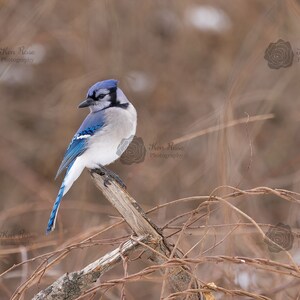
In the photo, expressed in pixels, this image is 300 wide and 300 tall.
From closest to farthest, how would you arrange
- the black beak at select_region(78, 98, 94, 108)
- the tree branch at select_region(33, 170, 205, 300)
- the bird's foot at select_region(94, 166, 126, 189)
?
the tree branch at select_region(33, 170, 205, 300) < the bird's foot at select_region(94, 166, 126, 189) < the black beak at select_region(78, 98, 94, 108)

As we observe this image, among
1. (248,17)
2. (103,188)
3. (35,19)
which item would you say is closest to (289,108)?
(248,17)

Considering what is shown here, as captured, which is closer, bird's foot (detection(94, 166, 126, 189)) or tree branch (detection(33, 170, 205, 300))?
tree branch (detection(33, 170, 205, 300))

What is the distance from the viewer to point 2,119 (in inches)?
186

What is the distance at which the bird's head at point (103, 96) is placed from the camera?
2.17 m

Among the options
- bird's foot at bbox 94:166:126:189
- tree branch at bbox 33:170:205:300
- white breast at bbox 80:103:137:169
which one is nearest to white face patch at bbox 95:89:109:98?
white breast at bbox 80:103:137:169

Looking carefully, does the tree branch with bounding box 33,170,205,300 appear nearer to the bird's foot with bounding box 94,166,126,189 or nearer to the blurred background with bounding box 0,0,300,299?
the bird's foot with bounding box 94,166,126,189

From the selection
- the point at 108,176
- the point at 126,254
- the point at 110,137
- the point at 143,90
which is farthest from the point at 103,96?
the point at 143,90

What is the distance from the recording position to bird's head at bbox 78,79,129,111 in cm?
217

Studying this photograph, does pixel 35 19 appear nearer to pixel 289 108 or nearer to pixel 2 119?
pixel 2 119

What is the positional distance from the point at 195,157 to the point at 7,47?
4.47 ft

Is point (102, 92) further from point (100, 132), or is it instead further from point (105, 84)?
point (100, 132)

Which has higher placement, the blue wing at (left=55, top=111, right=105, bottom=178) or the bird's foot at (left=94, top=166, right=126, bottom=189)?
the bird's foot at (left=94, top=166, right=126, bottom=189)

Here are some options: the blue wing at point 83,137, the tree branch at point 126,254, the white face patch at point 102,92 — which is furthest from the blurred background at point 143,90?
the tree branch at point 126,254

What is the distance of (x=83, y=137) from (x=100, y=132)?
6cm
